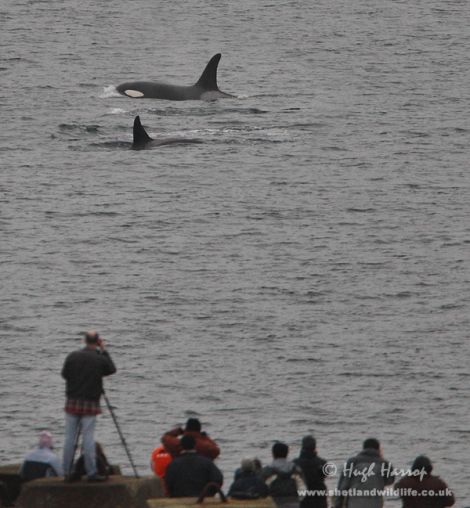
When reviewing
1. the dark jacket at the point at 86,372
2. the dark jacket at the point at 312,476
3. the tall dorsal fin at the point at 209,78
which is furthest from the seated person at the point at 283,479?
the tall dorsal fin at the point at 209,78

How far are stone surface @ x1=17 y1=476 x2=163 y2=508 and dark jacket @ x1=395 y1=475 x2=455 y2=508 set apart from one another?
3814 millimetres

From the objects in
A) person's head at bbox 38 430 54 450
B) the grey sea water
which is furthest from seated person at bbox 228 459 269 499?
the grey sea water

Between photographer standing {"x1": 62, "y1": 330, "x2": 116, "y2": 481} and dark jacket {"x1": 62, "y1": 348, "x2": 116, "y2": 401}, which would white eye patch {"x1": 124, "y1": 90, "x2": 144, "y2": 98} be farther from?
dark jacket {"x1": 62, "y1": 348, "x2": 116, "y2": 401}

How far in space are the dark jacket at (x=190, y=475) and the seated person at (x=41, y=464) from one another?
195cm

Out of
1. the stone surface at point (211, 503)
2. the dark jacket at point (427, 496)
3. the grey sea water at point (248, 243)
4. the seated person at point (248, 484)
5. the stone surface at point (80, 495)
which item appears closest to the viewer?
the stone surface at point (211, 503)

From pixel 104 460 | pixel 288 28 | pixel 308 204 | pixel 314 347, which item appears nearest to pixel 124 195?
pixel 308 204

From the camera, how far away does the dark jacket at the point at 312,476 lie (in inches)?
1006

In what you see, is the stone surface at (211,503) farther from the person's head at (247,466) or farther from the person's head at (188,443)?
the person's head at (188,443)

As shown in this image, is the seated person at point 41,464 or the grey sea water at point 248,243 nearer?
the seated person at point 41,464

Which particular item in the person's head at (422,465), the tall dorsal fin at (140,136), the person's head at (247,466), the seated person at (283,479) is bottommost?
the tall dorsal fin at (140,136)

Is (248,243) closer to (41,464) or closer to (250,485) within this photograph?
(41,464)

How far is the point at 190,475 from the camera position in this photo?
80.9ft

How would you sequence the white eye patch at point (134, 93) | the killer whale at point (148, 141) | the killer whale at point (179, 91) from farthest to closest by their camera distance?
the white eye patch at point (134, 93) → the killer whale at point (179, 91) → the killer whale at point (148, 141)

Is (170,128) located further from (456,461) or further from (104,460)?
(104,460)
